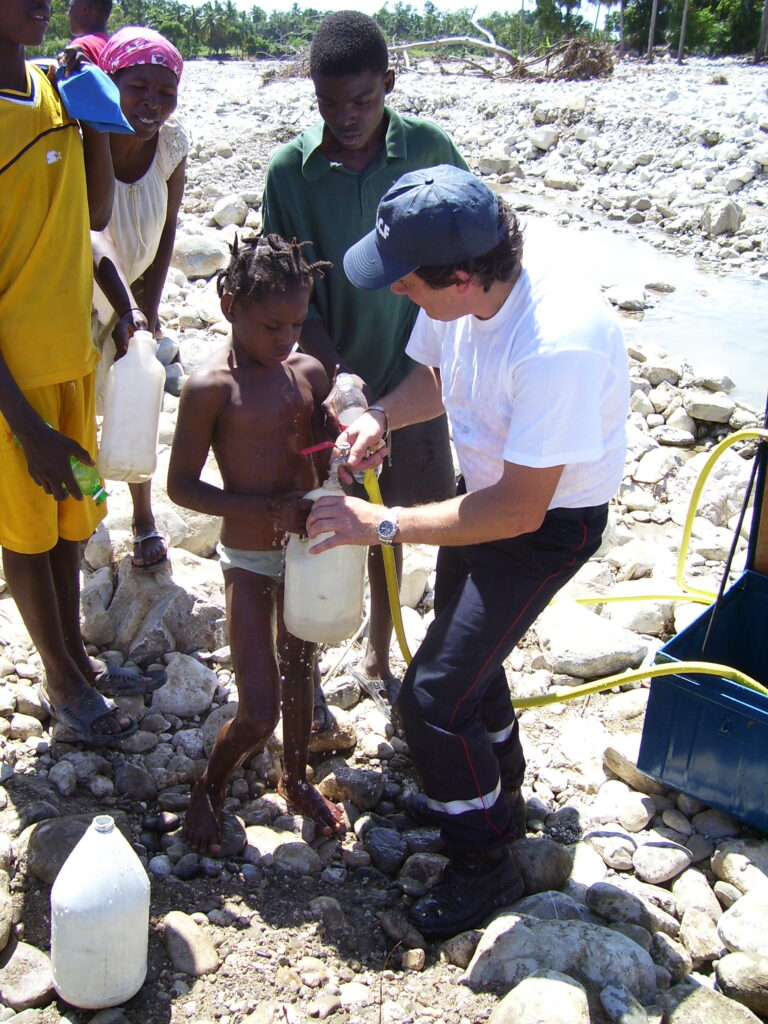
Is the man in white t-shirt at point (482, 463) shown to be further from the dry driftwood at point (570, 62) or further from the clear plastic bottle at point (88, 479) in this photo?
the dry driftwood at point (570, 62)

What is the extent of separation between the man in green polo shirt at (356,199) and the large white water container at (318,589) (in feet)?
2.45

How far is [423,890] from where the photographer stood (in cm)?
305

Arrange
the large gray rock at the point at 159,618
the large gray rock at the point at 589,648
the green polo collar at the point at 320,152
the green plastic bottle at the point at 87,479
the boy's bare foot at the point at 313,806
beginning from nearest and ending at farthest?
the green plastic bottle at the point at 87,479, the boy's bare foot at the point at 313,806, the green polo collar at the point at 320,152, the large gray rock at the point at 159,618, the large gray rock at the point at 589,648

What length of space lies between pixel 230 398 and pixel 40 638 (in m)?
1.06

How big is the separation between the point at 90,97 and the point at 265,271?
2.41ft

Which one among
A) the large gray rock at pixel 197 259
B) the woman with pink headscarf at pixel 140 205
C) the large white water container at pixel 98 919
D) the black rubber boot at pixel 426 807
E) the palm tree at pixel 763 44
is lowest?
the black rubber boot at pixel 426 807

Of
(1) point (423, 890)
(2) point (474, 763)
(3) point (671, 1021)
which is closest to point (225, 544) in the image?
(2) point (474, 763)

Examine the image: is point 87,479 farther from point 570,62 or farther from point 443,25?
point 443,25

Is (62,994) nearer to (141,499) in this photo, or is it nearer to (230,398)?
(230,398)

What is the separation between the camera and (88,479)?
3.08 m

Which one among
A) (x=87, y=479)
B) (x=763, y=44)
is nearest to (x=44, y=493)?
(x=87, y=479)

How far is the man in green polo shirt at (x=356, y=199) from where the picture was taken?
3.36 m

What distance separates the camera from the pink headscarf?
3.71m

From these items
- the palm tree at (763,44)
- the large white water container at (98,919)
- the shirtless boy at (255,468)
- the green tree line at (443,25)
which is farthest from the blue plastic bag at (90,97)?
the palm tree at (763,44)
